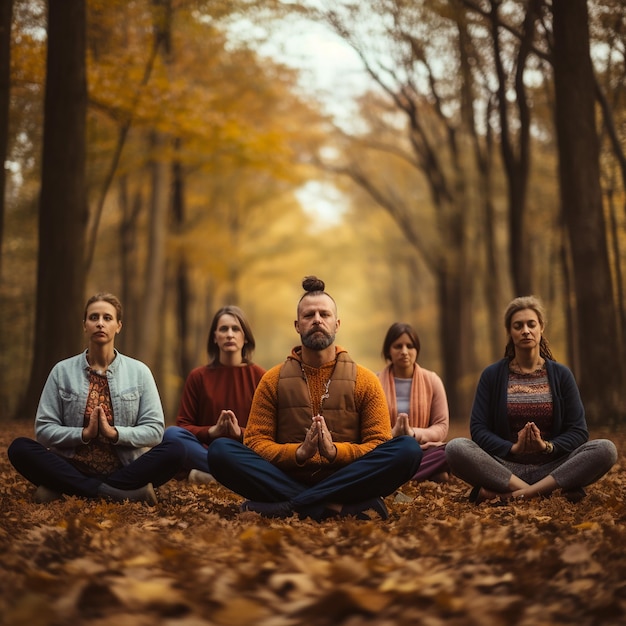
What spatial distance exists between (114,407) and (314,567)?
8.89 ft

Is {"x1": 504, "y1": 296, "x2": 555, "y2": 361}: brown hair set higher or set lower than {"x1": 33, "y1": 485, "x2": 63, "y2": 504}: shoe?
higher

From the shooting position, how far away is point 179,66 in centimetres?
1795

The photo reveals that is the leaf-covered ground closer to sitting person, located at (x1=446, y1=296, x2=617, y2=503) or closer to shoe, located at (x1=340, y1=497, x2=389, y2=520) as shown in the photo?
shoe, located at (x1=340, y1=497, x2=389, y2=520)

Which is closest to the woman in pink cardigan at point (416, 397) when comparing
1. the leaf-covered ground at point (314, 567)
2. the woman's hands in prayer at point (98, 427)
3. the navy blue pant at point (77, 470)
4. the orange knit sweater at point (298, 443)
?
the leaf-covered ground at point (314, 567)

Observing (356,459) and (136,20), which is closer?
(356,459)

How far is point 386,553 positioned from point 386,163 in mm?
22364

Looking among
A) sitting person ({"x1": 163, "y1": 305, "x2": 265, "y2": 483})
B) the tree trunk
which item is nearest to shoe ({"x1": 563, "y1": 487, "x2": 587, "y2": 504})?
sitting person ({"x1": 163, "y1": 305, "x2": 265, "y2": 483})

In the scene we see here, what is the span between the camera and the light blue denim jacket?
18.4 feet

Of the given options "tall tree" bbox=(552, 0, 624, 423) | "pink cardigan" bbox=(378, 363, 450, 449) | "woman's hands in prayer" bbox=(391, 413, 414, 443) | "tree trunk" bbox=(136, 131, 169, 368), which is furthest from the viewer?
"tree trunk" bbox=(136, 131, 169, 368)

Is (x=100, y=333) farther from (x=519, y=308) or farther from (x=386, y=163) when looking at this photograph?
(x=386, y=163)

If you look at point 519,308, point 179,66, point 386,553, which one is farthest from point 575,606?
point 179,66

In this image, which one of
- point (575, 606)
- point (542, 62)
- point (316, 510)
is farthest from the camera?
point (542, 62)

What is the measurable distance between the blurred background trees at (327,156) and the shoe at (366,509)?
5.73 m

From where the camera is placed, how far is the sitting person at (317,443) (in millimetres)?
5094
